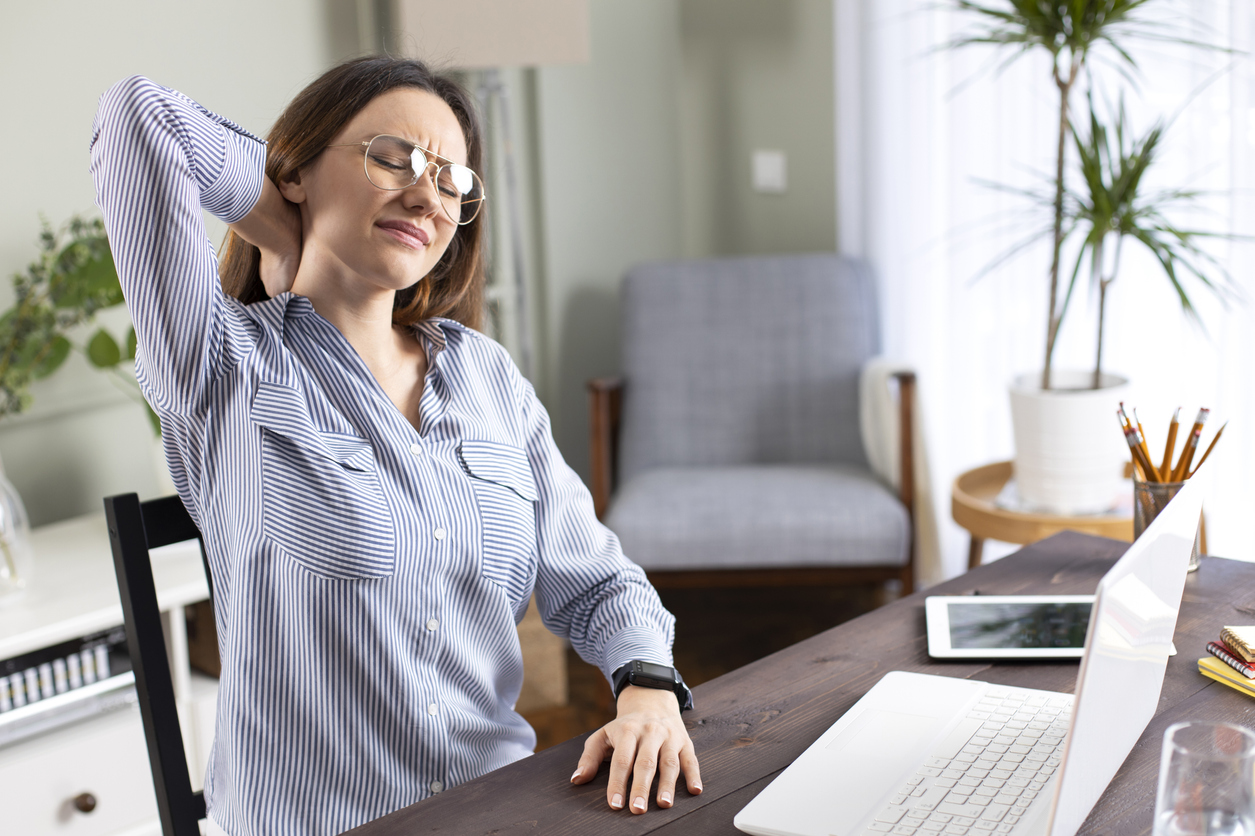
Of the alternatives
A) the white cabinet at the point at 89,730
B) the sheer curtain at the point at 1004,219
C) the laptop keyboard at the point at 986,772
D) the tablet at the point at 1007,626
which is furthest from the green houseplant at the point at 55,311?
the sheer curtain at the point at 1004,219

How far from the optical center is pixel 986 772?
88 centimetres

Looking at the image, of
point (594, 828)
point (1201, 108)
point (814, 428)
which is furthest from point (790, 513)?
point (594, 828)

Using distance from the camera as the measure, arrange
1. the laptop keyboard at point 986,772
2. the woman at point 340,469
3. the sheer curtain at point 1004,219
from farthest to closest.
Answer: the sheer curtain at point 1004,219 → the woman at point 340,469 → the laptop keyboard at point 986,772

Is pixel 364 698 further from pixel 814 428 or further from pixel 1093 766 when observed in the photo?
pixel 814 428

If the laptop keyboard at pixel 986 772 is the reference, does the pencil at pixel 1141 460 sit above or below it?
above

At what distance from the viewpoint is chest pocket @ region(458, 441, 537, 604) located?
117cm

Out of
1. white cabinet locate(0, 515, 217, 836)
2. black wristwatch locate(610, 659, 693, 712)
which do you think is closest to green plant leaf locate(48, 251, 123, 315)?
white cabinet locate(0, 515, 217, 836)

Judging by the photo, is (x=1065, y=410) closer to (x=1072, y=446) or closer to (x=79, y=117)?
(x=1072, y=446)

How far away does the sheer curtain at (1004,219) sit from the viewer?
7.92 feet

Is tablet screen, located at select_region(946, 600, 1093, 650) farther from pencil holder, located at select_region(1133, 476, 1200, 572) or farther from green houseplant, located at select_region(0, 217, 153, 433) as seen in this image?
green houseplant, located at select_region(0, 217, 153, 433)

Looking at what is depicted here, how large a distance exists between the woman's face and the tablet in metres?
0.67

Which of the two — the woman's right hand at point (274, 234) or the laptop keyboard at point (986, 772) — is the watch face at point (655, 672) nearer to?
the laptop keyboard at point (986, 772)

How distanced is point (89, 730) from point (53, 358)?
733 mm

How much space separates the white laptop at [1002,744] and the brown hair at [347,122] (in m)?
0.68
